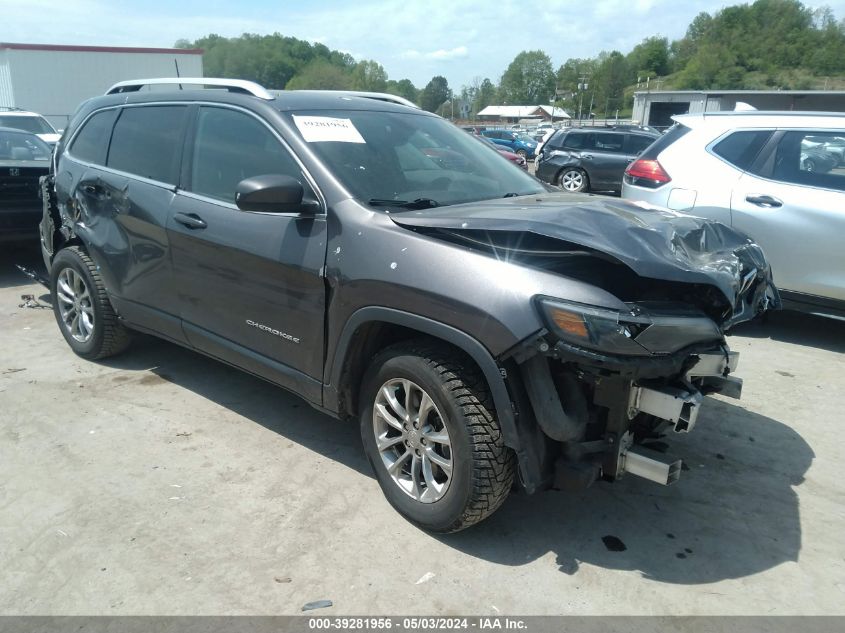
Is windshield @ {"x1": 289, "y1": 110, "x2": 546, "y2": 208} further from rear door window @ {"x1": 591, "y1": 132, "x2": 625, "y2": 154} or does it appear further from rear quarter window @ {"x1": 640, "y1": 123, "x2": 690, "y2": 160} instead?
rear door window @ {"x1": 591, "y1": 132, "x2": 625, "y2": 154}

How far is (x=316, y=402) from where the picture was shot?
345cm

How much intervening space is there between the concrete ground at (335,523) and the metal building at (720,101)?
40617 mm

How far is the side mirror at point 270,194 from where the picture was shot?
10.4 feet

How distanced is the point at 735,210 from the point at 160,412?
180 inches

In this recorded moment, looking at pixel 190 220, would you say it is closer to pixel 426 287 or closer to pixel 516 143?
pixel 426 287

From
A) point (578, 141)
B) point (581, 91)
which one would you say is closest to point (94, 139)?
point (578, 141)

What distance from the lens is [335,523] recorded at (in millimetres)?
3209

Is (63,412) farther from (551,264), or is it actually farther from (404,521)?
(551,264)

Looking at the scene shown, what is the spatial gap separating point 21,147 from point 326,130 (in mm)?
7220

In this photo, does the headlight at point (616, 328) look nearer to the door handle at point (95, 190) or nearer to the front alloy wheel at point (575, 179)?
the door handle at point (95, 190)

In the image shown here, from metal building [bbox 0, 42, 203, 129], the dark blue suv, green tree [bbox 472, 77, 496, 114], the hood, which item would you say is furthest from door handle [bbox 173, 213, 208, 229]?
green tree [bbox 472, 77, 496, 114]

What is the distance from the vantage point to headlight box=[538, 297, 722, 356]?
2516 mm

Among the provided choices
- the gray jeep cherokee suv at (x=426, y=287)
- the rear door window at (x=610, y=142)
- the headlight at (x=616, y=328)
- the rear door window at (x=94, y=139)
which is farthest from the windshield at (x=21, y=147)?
the rear door window at (x=610, y=142)

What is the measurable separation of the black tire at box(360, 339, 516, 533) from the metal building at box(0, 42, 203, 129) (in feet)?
122
